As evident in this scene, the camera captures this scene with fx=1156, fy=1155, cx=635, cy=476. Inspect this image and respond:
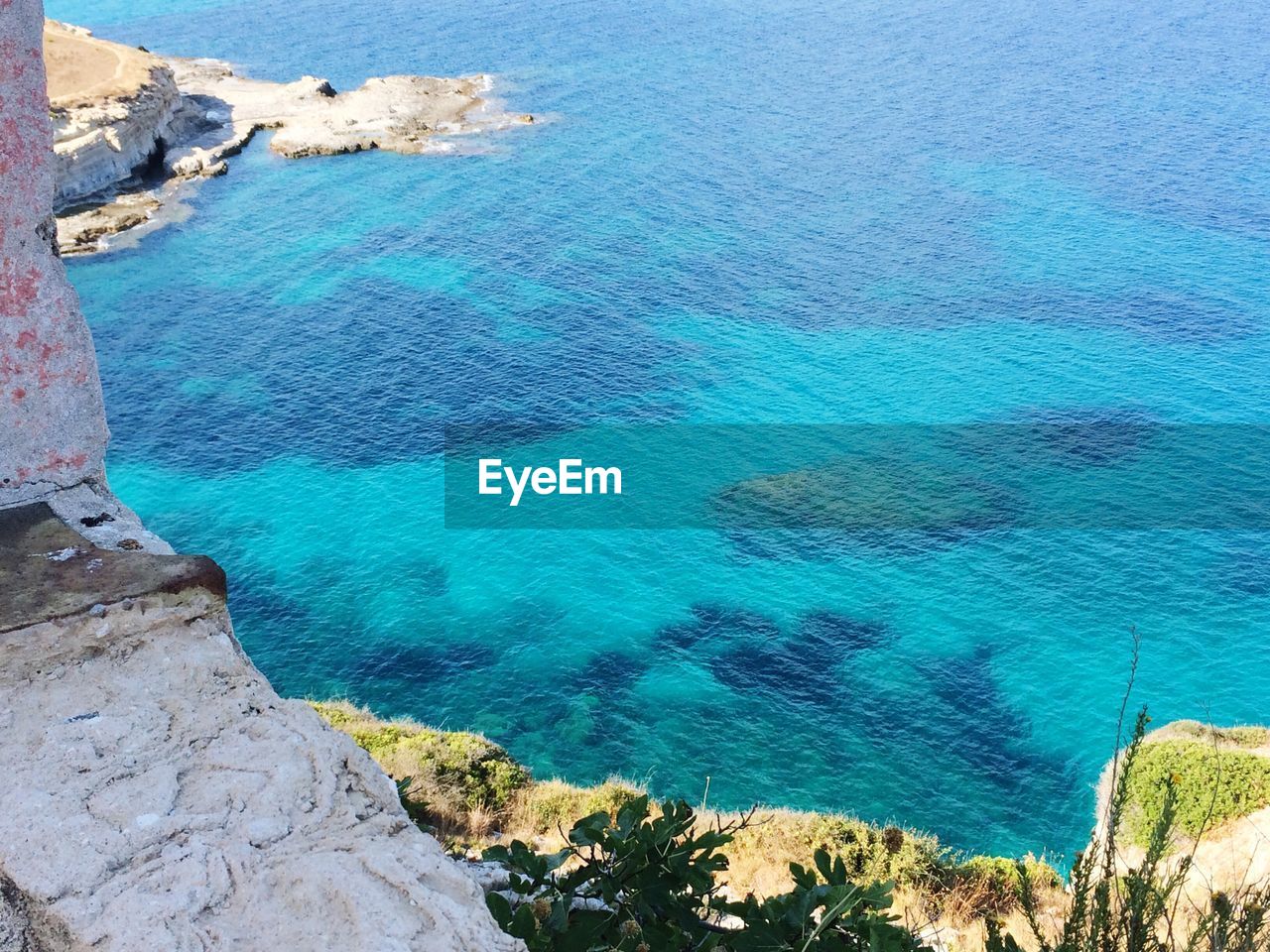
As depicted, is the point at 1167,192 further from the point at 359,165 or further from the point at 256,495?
the point at 256,495

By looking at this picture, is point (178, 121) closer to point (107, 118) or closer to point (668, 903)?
point (107, 118)

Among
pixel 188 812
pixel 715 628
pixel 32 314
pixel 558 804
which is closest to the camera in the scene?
pixel 188 812

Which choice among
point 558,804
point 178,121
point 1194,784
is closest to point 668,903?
point 558,804

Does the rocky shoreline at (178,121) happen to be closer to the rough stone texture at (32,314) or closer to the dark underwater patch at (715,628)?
the dark underwater patch at (715,628)

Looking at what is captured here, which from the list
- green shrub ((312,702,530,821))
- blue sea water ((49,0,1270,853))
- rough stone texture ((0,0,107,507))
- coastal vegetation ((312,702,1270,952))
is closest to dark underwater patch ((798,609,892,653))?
blue sea water ((49,0,1270,853))

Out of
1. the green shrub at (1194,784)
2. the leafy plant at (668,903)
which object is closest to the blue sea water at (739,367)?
the green shrub at (1194,784)

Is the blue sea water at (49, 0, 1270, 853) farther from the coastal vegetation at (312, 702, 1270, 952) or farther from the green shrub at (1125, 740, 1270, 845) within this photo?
the coastal vegetation at (312, 702, 1270, 952)
